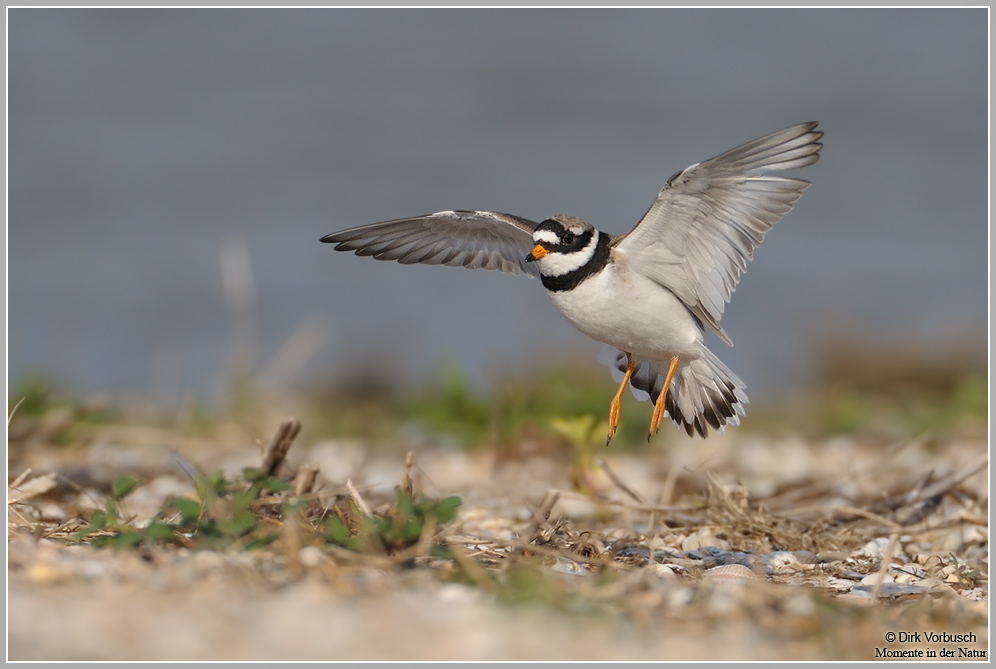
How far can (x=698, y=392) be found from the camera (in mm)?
5664

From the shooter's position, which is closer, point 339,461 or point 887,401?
point 339,461

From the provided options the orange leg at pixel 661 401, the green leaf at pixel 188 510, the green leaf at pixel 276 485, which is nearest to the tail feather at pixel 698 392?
the orange leg at pixel 661 401

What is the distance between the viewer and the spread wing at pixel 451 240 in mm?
5500

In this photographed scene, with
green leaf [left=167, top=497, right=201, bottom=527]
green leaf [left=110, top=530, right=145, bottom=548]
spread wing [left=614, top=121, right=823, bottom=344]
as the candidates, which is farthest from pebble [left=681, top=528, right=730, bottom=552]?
green leaf [left=110, top=530, right=145, bottom=548]

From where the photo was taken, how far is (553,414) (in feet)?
21.2

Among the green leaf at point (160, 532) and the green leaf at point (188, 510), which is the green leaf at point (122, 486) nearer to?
the green leaf at point (188, 510)

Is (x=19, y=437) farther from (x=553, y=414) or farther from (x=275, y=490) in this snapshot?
(x=553, y=414)

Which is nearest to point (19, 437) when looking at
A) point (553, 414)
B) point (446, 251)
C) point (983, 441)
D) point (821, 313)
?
point (446, 251)

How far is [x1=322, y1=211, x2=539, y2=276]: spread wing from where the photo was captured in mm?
5500

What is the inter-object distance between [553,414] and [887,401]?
12.4ft

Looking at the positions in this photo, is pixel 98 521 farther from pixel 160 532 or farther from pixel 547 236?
pixel 547 236

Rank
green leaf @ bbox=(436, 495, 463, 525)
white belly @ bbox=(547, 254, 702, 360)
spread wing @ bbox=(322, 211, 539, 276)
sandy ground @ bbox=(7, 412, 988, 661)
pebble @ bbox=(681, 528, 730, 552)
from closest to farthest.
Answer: sandy ground @ bbox=(7, 412, 988, 661) < green leaf @ bbox=(436, 495, 463, 525) < pebble @ bbox=(681, 528, 730, 552) < white belly @ bbox=(547, 254, 702, 360) < spread wing @ bbox=(322, 211, 539, 276)

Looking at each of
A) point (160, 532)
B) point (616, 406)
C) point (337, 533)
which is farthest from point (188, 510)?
point (616, 406)

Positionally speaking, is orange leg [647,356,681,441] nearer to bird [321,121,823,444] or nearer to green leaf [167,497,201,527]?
bird [321,121,823,444]
